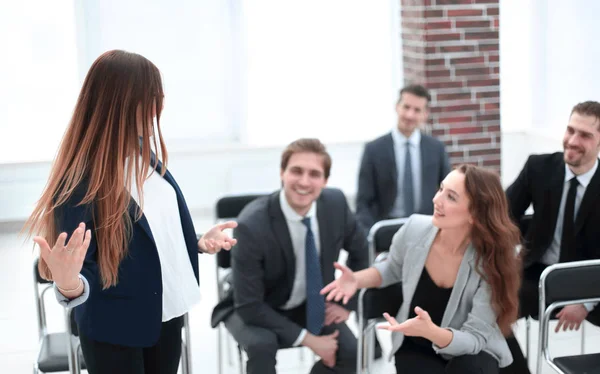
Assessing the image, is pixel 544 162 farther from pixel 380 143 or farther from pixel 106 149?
pixel 106 149

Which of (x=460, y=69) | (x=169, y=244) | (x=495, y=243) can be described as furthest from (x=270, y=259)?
(x=460, y=69)

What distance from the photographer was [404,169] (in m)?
4.43

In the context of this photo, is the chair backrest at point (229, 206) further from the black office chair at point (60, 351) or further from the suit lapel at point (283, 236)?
the black office chair at point (60, 351)

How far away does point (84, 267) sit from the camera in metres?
2.11

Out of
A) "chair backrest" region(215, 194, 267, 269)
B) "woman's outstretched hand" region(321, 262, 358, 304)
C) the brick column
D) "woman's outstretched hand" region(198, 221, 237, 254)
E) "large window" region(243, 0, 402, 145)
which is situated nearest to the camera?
"woman's outstretched hand" region(198, 221, 237, 254)

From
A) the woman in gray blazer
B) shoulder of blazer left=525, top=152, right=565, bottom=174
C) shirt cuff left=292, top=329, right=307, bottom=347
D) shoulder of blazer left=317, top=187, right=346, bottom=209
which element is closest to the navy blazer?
the woman in gray blazer

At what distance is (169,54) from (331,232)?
3.91 meters

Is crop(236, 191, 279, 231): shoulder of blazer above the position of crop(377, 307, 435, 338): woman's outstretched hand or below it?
above

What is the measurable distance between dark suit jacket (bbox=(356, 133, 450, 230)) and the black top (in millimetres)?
1396

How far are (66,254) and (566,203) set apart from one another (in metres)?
2.39

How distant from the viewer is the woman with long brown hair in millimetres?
2055

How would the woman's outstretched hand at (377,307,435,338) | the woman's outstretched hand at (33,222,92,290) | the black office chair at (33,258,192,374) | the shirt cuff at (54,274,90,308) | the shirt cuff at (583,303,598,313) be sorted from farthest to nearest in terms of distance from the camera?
the shirt cuff at (583,303,598,313)
the black office chair at (33,258,192,374)
the woman's outstretched hand at (377,307,435,338)
the shirt cuff at (54,274,90,308)
the woman's outstretched hand at (33,222,92,290)

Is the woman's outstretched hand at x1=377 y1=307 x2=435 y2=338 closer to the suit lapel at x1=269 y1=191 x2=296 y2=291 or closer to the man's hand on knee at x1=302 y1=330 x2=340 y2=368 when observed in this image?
the man's hand on knee at x1=302 y1=330 x2=340 y2=368

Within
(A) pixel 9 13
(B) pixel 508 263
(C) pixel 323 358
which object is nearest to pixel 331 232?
(C) pixel 323 358
